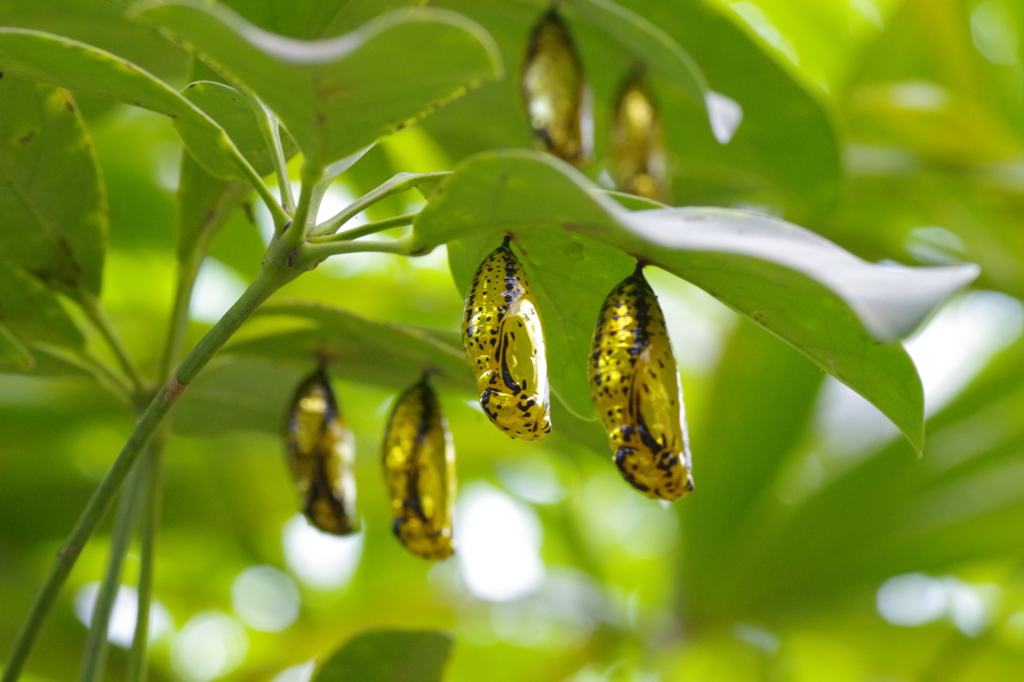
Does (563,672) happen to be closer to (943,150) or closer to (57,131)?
(943,150)

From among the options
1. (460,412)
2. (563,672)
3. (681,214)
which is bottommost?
(681,214)

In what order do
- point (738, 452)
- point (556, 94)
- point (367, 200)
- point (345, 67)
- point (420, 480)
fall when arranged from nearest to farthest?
1. point (345, 67)
2. point (367, 200)
3. point (420, 480)
4. point (556, 94)
5. point (738, 452)

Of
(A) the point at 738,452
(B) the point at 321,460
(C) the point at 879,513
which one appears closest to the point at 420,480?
(B) the point at 321,460

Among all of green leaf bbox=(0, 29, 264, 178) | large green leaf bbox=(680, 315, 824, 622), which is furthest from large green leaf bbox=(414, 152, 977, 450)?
large green leaf bbox=(680, 315, 824, 622)

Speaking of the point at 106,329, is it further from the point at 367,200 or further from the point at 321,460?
the point at 367,200

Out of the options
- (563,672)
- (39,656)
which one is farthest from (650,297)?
(563,672)

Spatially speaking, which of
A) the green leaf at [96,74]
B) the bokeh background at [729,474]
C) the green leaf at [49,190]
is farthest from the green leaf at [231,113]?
the bokeh background at [729,474]

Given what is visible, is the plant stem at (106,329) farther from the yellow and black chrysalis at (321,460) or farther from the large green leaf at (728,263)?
the large green leaf at (728,263)
